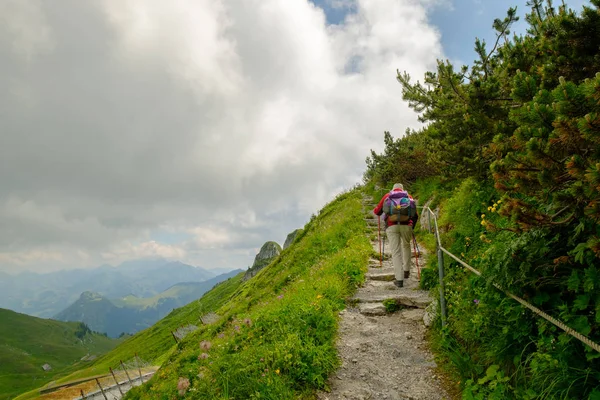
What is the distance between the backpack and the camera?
11.0 metres

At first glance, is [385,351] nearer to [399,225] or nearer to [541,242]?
[541,242]

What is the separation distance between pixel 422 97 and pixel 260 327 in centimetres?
1144

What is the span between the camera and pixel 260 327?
7977 mm

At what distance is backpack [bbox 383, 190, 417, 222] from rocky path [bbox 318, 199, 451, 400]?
82.9 inches

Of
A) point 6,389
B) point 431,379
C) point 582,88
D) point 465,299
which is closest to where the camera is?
point 582,88

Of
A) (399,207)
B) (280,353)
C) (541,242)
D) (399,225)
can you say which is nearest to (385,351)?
(280,353)

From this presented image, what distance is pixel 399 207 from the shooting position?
10969 millimetres

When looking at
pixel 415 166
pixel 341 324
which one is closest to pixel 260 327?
pixel 341 324

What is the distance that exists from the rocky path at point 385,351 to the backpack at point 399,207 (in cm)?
210

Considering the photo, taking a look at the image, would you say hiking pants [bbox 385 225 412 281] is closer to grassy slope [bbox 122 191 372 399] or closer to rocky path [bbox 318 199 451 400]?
rocky path [bbox 318 199 451 400]

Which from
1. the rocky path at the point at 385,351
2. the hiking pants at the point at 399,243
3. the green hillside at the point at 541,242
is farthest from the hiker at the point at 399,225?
the green hillside at the point at 541,242

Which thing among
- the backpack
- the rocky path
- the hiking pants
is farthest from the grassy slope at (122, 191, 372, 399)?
the backpack

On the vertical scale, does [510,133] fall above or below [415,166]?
below

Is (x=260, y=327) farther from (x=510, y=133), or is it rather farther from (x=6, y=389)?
(x=6, y=389)
